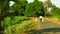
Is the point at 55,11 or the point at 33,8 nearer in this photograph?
the point at 33,8

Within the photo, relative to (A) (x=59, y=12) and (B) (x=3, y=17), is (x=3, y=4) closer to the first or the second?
(B) (x=3, y=17)

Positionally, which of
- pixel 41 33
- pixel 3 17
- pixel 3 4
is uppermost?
pixel 3 4

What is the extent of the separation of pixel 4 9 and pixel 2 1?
1.25ft

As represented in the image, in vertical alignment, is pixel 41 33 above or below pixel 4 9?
below

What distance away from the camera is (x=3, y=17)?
9062mm

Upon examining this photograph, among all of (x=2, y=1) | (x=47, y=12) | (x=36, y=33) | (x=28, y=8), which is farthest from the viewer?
(x=47, y=12)

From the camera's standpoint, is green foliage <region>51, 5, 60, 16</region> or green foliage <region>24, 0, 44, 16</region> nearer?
green foliage <region>24, 0, 44, 16</region>

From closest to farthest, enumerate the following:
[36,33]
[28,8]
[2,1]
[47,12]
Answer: [2,1], [36,33], [28,8], [47,12]

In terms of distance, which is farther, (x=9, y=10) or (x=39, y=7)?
(x=39, y=7)

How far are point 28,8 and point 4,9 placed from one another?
21.7 meters

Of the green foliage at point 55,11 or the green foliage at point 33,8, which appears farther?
the green foliage at point 55,11

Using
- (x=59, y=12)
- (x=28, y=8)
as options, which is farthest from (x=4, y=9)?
(x=59, y=12)

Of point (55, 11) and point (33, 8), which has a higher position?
point (33, 8)

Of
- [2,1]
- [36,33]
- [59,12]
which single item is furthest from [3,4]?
[59,12]
